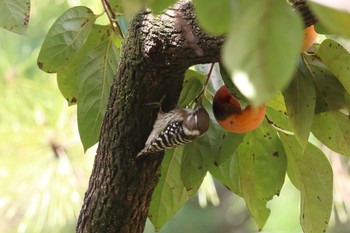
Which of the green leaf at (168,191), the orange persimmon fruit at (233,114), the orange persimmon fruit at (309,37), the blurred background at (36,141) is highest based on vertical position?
the orange persimmon fruit at (309,37)

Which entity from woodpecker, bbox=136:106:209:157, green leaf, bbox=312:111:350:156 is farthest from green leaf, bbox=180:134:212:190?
green leaf, bbox=312:111:350:156

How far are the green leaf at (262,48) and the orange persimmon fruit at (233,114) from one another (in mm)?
392

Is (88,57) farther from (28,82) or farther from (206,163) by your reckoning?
(28,82)

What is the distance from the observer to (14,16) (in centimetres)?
65

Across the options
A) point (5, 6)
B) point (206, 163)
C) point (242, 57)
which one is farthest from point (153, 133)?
point (242, 57)

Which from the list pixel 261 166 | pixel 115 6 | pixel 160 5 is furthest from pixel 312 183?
pixel 160 5

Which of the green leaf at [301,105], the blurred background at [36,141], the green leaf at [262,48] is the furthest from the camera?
the blurred background at [36,141]

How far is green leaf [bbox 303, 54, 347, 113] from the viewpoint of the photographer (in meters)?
0.65

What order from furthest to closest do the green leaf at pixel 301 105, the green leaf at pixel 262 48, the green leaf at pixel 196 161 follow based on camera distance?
the green leaf at pixel 196 161, the green leaf at pixel 301 105, the green leaf at pixel 262 48

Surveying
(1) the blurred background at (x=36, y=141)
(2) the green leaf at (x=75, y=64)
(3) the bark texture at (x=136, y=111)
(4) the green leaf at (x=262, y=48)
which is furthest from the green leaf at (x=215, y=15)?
(1) the blurred background at (x=36, y=141)

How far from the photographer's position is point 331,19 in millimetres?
240

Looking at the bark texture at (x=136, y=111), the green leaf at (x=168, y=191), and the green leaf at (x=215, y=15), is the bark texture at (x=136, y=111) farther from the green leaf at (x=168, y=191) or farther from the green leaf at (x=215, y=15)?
the green leaf at (x=215, y=15)

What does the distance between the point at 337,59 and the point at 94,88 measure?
27 centimetres

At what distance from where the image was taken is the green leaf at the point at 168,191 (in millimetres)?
781
